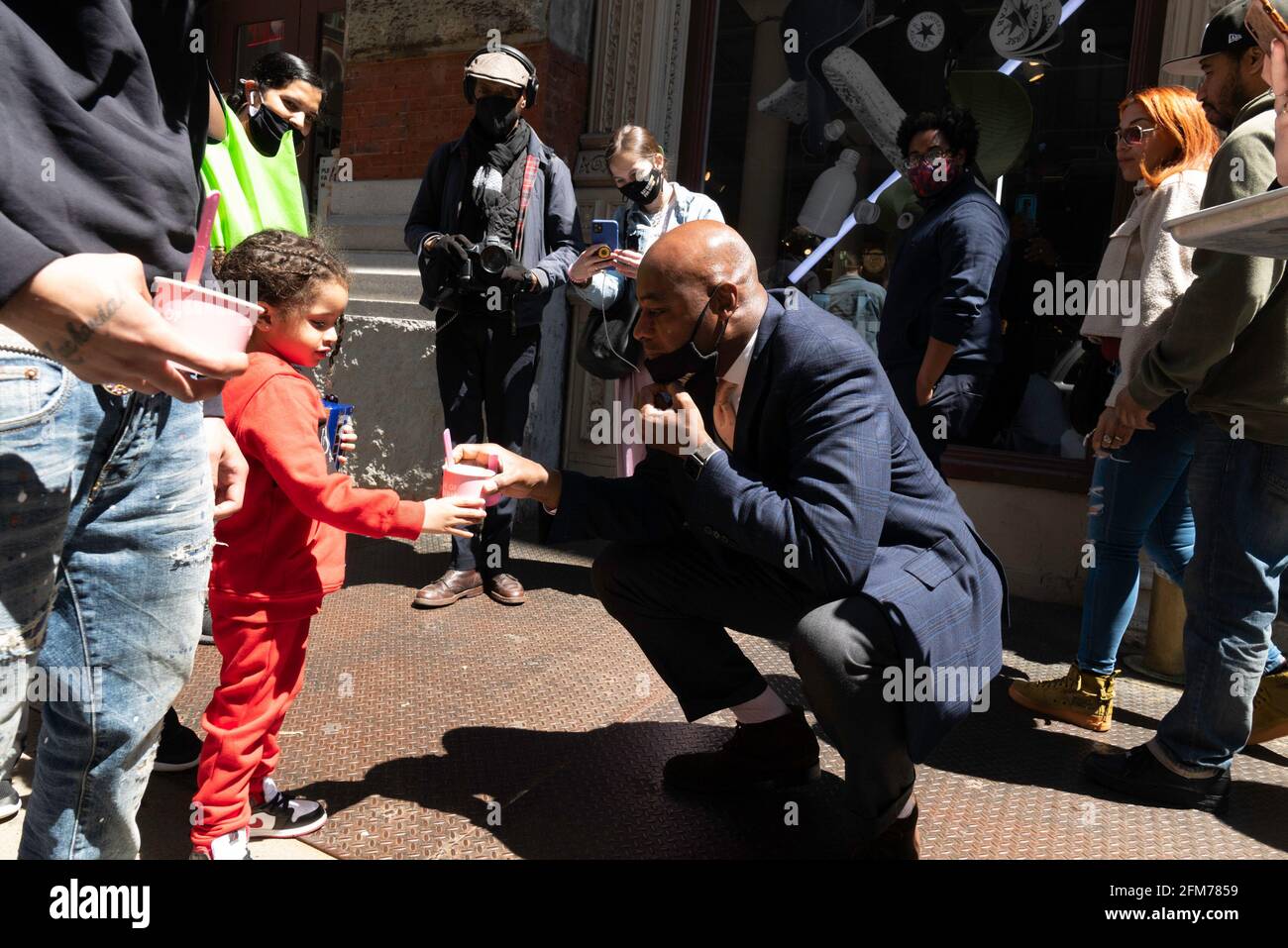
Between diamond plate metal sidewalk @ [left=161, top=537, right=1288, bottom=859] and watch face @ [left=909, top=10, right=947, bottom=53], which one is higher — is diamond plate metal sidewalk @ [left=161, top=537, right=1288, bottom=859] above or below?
below

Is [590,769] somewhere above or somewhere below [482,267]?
below

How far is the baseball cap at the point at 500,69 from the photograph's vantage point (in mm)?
4426

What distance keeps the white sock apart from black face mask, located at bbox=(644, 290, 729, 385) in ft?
3.11

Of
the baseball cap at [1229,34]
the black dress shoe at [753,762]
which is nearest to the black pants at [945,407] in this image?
the baseball cap at [1229,34]

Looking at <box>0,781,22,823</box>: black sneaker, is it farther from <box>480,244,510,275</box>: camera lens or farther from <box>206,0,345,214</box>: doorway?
<box>206,0,345,214</box>: doorway

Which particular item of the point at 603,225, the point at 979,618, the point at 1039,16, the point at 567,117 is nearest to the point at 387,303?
the point at 567,117

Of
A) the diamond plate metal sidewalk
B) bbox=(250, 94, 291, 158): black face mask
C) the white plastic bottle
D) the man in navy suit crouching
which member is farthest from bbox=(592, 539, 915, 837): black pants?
the white plastic bottle

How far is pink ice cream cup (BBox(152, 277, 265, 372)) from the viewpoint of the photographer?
4.48 feet

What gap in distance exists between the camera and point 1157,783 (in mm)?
2881

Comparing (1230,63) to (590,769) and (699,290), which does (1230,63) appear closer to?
(699,290)

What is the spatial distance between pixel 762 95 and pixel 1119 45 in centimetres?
205

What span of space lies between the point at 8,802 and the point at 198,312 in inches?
69.6

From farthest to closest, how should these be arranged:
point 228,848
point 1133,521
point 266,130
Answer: point 266,130 → point 1133,521 → point 228,848

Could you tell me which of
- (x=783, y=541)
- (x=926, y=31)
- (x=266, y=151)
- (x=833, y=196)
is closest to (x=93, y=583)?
(x=783, y=541)
